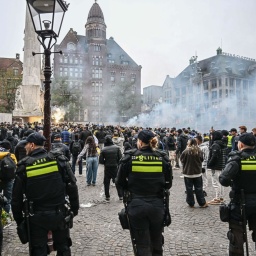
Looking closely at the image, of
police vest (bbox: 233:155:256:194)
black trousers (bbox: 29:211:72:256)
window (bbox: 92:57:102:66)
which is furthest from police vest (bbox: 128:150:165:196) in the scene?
window (bbox: 92:57:102:66)

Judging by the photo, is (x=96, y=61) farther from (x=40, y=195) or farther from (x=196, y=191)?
(x=40, y=195)

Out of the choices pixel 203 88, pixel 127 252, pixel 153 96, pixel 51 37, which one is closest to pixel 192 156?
pixel 127 252

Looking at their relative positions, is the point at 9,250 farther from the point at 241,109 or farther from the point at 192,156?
the point at 241,109

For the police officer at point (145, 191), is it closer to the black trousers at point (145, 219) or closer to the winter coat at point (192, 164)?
the black trousers at point (145, 219)

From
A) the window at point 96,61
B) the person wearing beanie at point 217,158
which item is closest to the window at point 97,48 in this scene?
the window at point 96,61

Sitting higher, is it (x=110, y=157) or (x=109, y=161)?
(x=110, y=157)

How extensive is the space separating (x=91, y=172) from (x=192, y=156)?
4095 mm

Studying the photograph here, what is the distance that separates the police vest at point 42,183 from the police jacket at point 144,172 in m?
0.85

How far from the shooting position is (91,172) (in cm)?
1012

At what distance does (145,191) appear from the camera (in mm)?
3635

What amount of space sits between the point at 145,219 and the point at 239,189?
137cm

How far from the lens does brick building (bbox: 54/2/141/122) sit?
6397 cm

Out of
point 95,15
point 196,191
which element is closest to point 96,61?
point 95,15

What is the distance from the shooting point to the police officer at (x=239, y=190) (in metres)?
3.77
